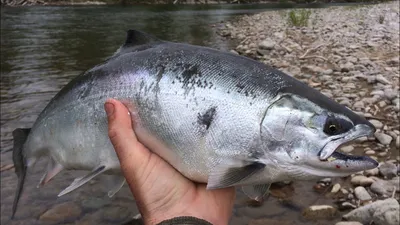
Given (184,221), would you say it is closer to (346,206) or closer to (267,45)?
(346,206)

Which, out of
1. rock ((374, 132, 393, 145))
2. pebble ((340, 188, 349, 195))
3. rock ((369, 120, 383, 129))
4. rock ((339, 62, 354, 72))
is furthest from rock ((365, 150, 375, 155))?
rock ((339, 62, 354, 72))

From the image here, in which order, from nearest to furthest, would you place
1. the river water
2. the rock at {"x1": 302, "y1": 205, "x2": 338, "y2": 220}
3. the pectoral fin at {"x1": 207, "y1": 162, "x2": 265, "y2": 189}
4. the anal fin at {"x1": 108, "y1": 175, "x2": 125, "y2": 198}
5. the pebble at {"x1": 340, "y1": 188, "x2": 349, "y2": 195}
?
the pectoral fin at {"x1": 207, "y1": 162, "x2": 265, "y2": 189}, the anal fin at {"x1": 108, "y1": 175, "x2": 125, "y2": 198}, the rock at {"x1": 302, "y1": 205, "x2": 338, "y2": 220}, the pebble at {"x1": 340, "y1": 188, "x2": 349, "y2": 195}, the river water

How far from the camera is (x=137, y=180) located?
95.0 inches

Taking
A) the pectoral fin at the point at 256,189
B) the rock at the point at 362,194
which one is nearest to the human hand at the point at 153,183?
the pectoral fin at the point at 256,189

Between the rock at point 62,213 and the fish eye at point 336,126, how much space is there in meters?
4.28

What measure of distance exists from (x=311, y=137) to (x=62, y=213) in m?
4.35

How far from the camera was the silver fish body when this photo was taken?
6.36 feet

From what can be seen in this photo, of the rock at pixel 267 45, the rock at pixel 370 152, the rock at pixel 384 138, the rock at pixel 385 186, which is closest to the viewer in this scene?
the rock at pixel 385 186

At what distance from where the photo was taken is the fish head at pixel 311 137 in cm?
189

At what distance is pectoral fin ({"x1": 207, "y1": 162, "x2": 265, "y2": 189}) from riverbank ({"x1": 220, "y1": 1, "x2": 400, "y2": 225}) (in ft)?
9.48

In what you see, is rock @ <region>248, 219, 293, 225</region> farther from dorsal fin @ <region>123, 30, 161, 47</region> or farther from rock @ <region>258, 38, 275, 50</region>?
rock @ <region>258, 38, 275, 50</region>

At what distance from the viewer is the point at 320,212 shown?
475 cm

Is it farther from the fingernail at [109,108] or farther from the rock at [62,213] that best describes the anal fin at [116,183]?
the rock at [62,213]

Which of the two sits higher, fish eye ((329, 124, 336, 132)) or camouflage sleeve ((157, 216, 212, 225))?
Result: fish eye ((329, 124, 336, 132))
